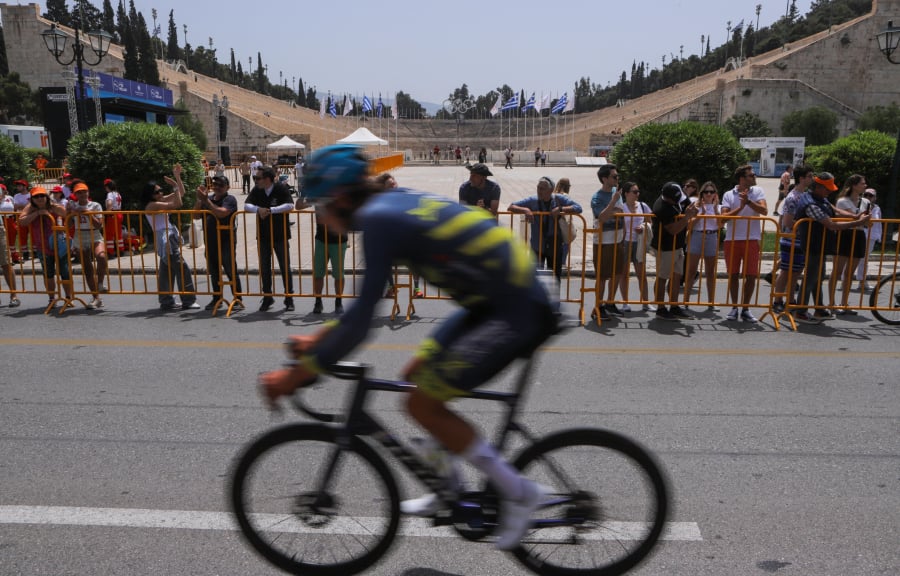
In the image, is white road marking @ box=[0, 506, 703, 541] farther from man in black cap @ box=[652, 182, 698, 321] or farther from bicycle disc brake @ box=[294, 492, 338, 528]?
man in black cap @ box=[652, 182, 698, 321]

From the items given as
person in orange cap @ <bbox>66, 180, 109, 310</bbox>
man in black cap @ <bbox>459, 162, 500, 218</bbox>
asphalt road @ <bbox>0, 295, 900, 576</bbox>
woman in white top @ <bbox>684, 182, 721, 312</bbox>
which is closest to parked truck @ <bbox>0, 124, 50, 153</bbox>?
person in orange cap @ <bbox>66, 180, 109, 310</bbox>

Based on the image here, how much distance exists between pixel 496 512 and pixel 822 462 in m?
2.66

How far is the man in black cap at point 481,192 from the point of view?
9492 mm

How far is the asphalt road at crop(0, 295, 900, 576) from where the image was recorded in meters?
3.39

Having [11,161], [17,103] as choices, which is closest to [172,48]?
[17,103]

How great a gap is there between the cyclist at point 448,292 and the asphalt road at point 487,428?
2.72ft

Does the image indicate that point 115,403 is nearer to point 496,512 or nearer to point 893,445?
point 496,512

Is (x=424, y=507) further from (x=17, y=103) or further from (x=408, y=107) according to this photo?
(x=408, y=107)

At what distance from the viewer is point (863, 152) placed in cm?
1530

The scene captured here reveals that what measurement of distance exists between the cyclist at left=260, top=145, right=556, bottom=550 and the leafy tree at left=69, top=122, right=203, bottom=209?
45.4 feet

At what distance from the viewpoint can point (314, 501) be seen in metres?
3.05

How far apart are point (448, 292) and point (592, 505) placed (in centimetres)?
110

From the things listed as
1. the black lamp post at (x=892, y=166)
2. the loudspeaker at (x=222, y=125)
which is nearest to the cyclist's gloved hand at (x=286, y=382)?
the black lamp post at (x=892, y=166)

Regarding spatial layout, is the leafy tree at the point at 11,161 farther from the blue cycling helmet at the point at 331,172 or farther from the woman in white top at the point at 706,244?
the blue cycling helmet at the point at 331,172
